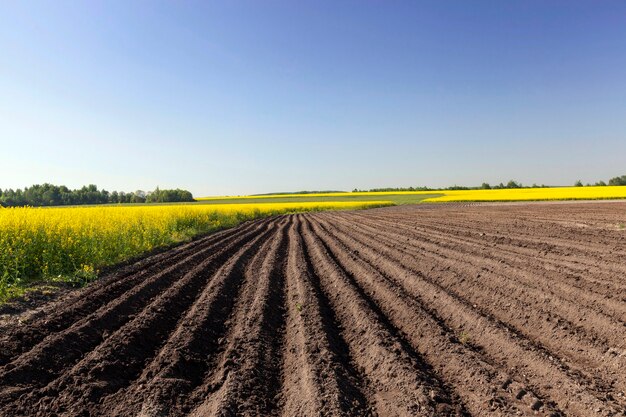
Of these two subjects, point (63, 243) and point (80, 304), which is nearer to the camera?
point (80, 304)

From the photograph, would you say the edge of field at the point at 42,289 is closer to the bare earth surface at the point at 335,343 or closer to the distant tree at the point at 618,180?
the bare earth surface at the point at 335,343

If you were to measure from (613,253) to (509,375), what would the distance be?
7.85m

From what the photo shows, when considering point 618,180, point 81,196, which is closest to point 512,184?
point 618,180

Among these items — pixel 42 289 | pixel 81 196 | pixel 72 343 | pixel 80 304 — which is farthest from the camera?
pixel 81 196

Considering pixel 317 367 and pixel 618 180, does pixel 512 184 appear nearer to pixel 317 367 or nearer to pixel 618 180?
pixel 618 180

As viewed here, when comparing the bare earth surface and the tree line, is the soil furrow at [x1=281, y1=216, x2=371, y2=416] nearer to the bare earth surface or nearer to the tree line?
the bare earth surface

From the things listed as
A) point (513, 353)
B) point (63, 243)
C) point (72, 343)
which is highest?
point (63, 243)

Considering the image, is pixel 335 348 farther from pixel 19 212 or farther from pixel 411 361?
pixel 19 212

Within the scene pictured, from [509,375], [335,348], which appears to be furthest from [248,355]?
[509,375]

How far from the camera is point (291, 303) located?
269 inches

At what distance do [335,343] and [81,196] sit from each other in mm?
89824

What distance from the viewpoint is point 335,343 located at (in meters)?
4.98

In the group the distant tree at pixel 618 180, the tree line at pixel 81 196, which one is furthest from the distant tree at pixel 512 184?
the tree line at pixel 81 196

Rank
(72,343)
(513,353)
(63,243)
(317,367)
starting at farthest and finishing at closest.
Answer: (63,243) → (72,343) → (513,353) → (317,367)
